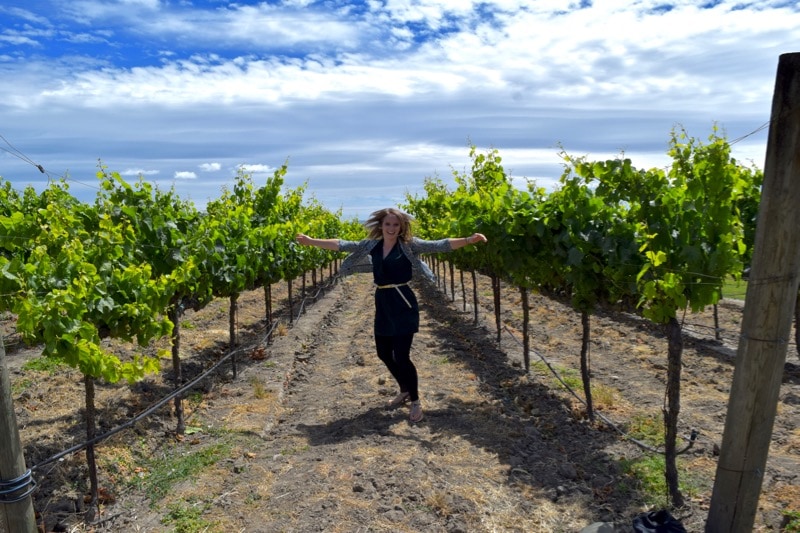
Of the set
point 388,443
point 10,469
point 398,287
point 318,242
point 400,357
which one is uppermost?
point 318,242

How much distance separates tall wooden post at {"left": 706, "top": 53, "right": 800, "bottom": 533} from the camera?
3.11m

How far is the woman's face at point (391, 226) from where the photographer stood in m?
6.01

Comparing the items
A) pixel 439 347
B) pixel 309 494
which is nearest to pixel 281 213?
pixel 439 347

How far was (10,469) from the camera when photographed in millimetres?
3258

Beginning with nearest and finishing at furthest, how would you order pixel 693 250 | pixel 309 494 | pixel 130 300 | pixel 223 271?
pixel 693 250, pixel 309 494, pixel 130 300, pixel 223 271

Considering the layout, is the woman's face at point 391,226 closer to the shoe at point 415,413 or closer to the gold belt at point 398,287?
the gold belt at point 398,287

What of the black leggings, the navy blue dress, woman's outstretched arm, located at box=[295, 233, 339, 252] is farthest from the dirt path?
woman's outstretched arm, located at box=[295, 233, 339, 252]

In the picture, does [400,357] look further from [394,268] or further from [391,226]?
[391,226]

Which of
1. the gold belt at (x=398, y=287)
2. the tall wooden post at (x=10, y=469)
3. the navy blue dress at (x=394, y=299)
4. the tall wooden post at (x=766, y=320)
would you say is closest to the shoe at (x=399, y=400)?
the navy blue dress at (x=394, y=299)

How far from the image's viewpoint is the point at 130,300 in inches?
204

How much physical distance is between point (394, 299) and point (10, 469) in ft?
11.7

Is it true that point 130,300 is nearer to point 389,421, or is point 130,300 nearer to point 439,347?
point 389,421

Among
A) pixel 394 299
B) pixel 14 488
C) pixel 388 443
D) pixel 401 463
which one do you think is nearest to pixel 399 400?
pixel 388 443

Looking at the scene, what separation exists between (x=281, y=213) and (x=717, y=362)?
10.5 metres
